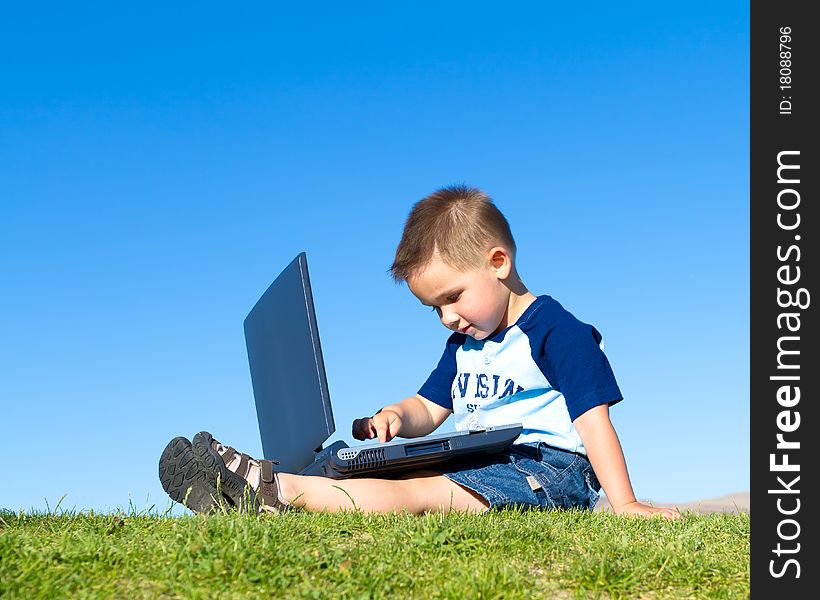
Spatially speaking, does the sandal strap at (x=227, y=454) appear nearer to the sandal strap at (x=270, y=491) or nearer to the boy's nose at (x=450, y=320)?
the sandal strap at (x=270, y=491)

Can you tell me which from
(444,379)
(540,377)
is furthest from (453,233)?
(444,379)

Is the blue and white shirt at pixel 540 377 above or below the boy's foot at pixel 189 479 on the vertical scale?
above

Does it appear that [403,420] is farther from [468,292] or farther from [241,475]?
[241,475]

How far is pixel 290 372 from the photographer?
502 centimetres

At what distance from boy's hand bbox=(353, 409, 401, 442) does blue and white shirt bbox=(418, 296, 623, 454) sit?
20.2 inches

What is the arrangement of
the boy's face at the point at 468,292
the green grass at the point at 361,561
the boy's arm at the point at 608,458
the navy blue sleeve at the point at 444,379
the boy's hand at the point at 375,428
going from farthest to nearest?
1. the navy blue sleeve at the point at 444,379
2. the boy's hand at the point at 375,428
3. the boy's face at the point at 468,292
4. the boy's arm at the point at 608,458
5. the green grass at the point at 361,561

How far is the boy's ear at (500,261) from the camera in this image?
5371mm

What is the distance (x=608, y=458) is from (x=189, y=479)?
7.77 ft

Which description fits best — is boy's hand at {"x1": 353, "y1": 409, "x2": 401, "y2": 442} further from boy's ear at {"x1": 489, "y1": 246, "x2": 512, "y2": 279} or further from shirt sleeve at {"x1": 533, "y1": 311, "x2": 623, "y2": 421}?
boy's ear at {"x1": 489, "y1": 246, "x2": 512, "y2": 279}

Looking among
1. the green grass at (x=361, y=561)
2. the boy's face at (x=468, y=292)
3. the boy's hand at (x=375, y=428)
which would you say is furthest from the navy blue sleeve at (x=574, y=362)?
the green grass at (x=361, y=561)

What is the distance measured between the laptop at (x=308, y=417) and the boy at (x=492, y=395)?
153 mm
